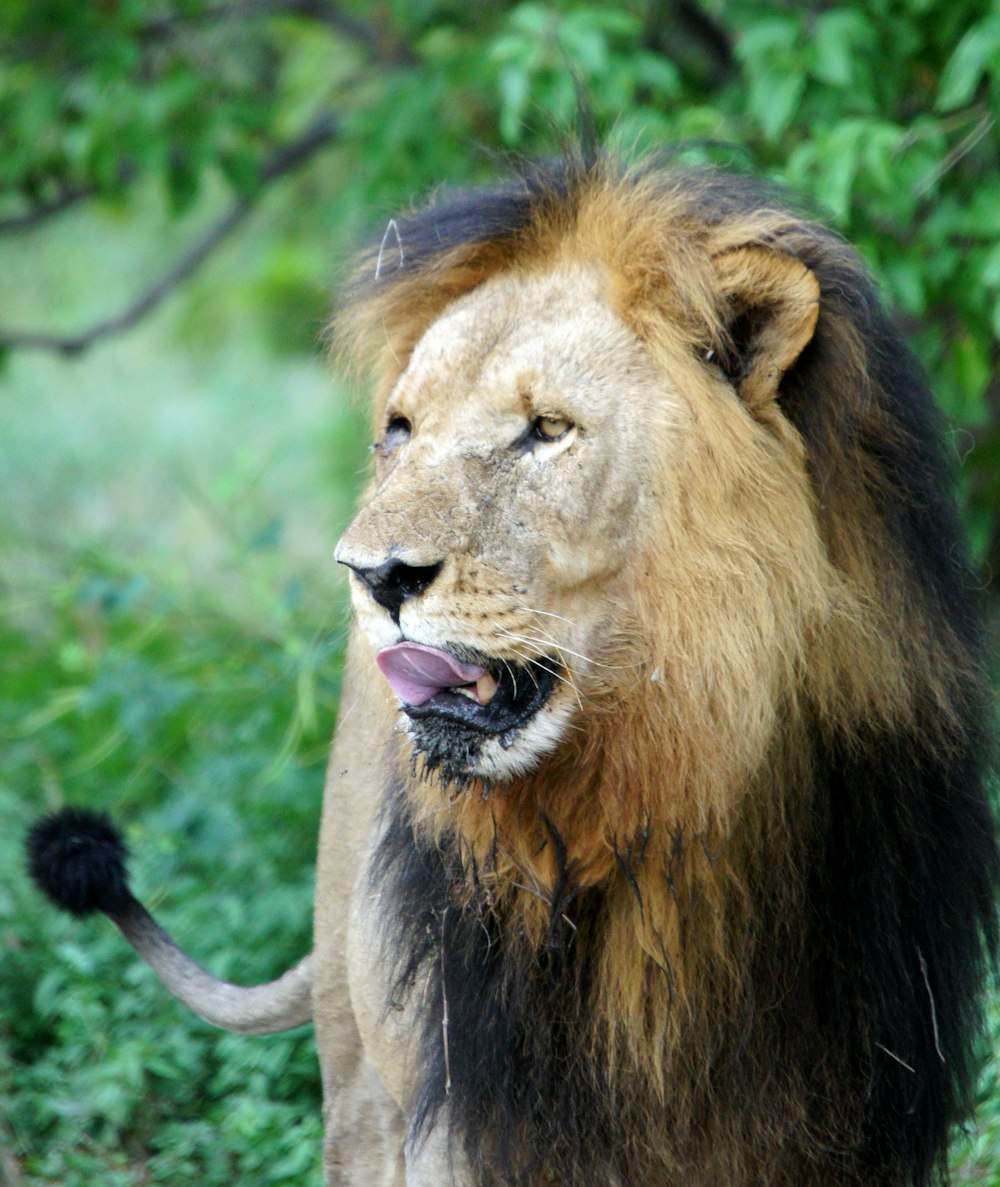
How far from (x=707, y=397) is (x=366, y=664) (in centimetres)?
69

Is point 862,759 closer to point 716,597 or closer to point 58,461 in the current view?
point 716,597

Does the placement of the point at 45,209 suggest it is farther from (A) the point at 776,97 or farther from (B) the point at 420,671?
(B) the point at 420,671

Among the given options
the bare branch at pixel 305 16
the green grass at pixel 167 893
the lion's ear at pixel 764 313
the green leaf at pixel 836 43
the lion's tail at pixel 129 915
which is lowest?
the green grass at pixel 167 893

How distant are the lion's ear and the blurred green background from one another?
0.56m

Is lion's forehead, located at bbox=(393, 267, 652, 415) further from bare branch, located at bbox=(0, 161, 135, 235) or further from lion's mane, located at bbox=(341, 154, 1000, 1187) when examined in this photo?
bare branch, located at bbox=(0, 161, 135, 235)

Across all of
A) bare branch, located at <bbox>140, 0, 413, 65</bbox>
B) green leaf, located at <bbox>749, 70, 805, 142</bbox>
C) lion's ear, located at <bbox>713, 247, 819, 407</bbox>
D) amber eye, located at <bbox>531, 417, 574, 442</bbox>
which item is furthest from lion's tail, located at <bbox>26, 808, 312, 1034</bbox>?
bare branch, located at <bbox>140, 0, 413, 65</bbox>

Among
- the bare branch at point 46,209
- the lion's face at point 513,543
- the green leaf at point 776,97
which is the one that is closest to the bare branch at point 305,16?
the bare branch at point 46,209

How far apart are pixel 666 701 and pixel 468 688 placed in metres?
0.26

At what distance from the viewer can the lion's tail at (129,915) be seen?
122 inches

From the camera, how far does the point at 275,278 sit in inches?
297

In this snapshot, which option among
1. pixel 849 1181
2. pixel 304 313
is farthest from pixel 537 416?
pixel 304 313

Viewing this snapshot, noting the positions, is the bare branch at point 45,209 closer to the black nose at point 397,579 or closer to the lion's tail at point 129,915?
the lion's tail at point 129,915

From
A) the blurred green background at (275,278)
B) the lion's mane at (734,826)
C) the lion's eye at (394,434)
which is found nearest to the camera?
the lion's mane at (734,826)

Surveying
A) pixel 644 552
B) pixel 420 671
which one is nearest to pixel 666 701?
pixel 644 552
